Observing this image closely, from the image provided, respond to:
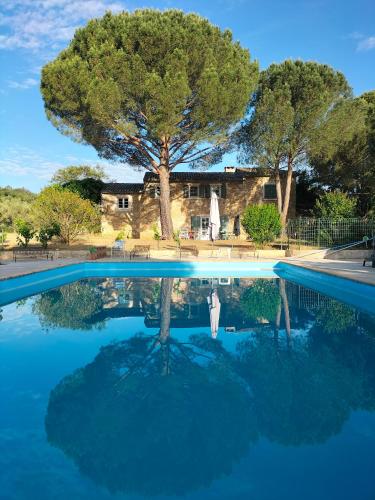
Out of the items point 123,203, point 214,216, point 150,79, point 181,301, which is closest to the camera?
point 181,301

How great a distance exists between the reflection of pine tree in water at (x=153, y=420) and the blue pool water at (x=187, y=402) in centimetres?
1

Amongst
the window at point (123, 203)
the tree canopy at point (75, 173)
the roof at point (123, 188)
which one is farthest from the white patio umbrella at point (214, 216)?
the tree canopy at point (75, 173)

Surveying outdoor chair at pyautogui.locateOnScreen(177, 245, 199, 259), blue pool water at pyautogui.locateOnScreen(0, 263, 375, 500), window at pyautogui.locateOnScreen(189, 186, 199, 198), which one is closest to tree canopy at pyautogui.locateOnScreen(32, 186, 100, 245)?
outdoor chair at pyautogui.locateOnScreen(177, 245, 199, 259)

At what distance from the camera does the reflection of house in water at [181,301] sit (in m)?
7.79

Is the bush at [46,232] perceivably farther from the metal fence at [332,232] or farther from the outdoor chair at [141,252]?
the metal fence at [332,232]

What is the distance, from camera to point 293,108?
69.6ft

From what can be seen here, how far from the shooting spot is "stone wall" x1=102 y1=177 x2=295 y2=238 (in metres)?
27.4

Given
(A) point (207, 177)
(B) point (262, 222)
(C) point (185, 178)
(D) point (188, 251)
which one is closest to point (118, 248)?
(D) point (188, 251)

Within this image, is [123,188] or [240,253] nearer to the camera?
[240,253]

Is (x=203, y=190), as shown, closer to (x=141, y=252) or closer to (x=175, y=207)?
(x=175, y=207)

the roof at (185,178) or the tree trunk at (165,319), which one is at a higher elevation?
the roof at (185,178)

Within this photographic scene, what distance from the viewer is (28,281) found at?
11273mm

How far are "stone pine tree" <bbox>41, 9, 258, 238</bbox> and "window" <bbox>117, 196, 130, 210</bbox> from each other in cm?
739

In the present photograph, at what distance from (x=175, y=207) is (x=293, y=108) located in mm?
10560
